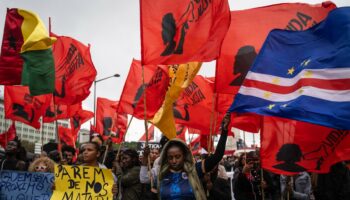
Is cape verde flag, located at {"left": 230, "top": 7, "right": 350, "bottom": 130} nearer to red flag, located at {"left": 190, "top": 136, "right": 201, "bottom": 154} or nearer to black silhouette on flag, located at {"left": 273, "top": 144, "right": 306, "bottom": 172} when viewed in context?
black silhouette on flag, located at {"left": 273, "top": 144, "right": 306, "bottom": 172}

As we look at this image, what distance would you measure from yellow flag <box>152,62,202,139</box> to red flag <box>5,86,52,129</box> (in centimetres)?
458

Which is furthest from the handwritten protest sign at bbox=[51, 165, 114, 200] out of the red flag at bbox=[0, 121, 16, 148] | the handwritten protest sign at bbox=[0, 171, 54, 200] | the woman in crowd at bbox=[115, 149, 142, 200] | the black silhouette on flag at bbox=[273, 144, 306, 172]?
the red flag at bbox=[0, 121, 16, 148]

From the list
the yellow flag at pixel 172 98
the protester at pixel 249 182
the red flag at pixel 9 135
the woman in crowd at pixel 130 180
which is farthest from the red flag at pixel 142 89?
A: the red flag at pixel 9 135

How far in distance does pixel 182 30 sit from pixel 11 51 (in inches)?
130

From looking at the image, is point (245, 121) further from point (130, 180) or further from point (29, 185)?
point (29, 185)

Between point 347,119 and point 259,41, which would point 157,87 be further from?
point 347,119

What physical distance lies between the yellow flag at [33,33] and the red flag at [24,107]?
2.97 metres

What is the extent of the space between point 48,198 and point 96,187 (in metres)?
0.63

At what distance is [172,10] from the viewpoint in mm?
5969

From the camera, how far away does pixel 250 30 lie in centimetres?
677

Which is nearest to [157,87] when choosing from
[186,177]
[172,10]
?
[172,10]

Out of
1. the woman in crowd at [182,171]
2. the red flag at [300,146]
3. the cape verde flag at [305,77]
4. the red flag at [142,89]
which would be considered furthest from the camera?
the red flag at [142,89]

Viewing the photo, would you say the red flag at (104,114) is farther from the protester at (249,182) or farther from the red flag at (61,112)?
the protester at (249,182)

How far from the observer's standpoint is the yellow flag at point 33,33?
6.52 meters
